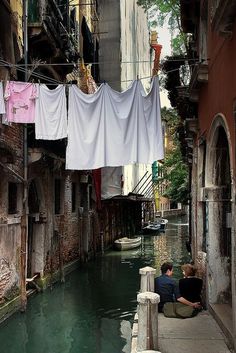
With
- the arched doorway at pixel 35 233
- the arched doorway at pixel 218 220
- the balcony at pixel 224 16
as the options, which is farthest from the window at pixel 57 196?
the balcony at pixel 224 16

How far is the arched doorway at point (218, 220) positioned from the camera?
25.9 ft

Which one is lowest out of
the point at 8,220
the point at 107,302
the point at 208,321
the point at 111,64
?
the point at 107,302

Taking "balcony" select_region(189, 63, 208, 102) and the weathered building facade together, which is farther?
"balcony" select_region(189, 63, 208, 102)

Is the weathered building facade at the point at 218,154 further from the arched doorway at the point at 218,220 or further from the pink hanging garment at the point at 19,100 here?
the pink hanging garment at the point at 19,100

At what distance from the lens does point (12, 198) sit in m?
11.7

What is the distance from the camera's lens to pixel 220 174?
817 centimetres

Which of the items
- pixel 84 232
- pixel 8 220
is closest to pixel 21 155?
pixel 8 220

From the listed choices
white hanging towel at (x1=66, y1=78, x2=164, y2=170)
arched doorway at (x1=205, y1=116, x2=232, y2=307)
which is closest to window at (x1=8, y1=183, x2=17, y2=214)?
white hanging towel at (x1=66, y1=78, x2=164, y2=170)

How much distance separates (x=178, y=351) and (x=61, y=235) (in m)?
10.3

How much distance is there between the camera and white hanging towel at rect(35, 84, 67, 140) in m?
9.41

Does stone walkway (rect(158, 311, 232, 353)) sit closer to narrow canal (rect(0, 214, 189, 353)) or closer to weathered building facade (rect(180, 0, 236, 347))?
weathered building facade (rect(180, 0, 236, 347))

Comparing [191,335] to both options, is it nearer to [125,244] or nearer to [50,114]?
[50,114]

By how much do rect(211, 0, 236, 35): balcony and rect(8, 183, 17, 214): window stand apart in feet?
23.9

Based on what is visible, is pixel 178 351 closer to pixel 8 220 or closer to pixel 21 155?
pixel 8 220
